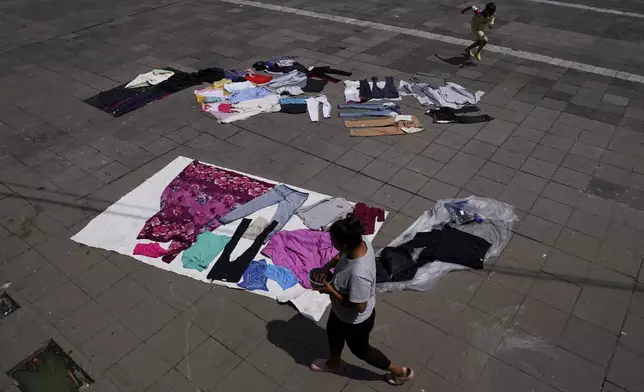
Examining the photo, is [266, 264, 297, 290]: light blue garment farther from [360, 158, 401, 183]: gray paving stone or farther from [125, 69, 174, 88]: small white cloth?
[125, 69, 174, 88]: small white cloth

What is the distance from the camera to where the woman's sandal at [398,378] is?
166 inches

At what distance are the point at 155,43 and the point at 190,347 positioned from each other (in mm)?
9655

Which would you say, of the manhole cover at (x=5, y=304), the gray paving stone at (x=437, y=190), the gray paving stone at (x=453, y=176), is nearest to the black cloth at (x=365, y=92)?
the gray paving stone at (x=453, y=176)

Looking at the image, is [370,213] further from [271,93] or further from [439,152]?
[271,93]

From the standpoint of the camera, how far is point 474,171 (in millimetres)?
7172

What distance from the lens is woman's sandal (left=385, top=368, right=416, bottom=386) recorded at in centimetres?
421

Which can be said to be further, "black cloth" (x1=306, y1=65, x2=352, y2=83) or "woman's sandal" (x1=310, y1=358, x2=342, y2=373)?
"black cloth" (x1=306, y1=65, x2=352, y2=83)

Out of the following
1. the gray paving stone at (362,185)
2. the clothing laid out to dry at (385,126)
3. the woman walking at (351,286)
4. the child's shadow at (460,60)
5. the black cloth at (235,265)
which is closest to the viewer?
the woman walking at (351,286)

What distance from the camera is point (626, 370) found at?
4395 millimetres

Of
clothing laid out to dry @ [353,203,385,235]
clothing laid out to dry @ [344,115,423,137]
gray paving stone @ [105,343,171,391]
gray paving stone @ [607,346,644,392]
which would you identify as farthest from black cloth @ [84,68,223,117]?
gray paving stone @ [607,346,644,392]

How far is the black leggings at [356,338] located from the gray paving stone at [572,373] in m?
1.67

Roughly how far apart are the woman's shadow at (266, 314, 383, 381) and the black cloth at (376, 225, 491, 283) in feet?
3.29

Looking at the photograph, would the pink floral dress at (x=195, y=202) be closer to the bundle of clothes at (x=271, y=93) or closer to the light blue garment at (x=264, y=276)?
the light blue garment at (x=264, y=276)

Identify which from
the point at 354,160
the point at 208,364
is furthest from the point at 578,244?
the point at 208,364
